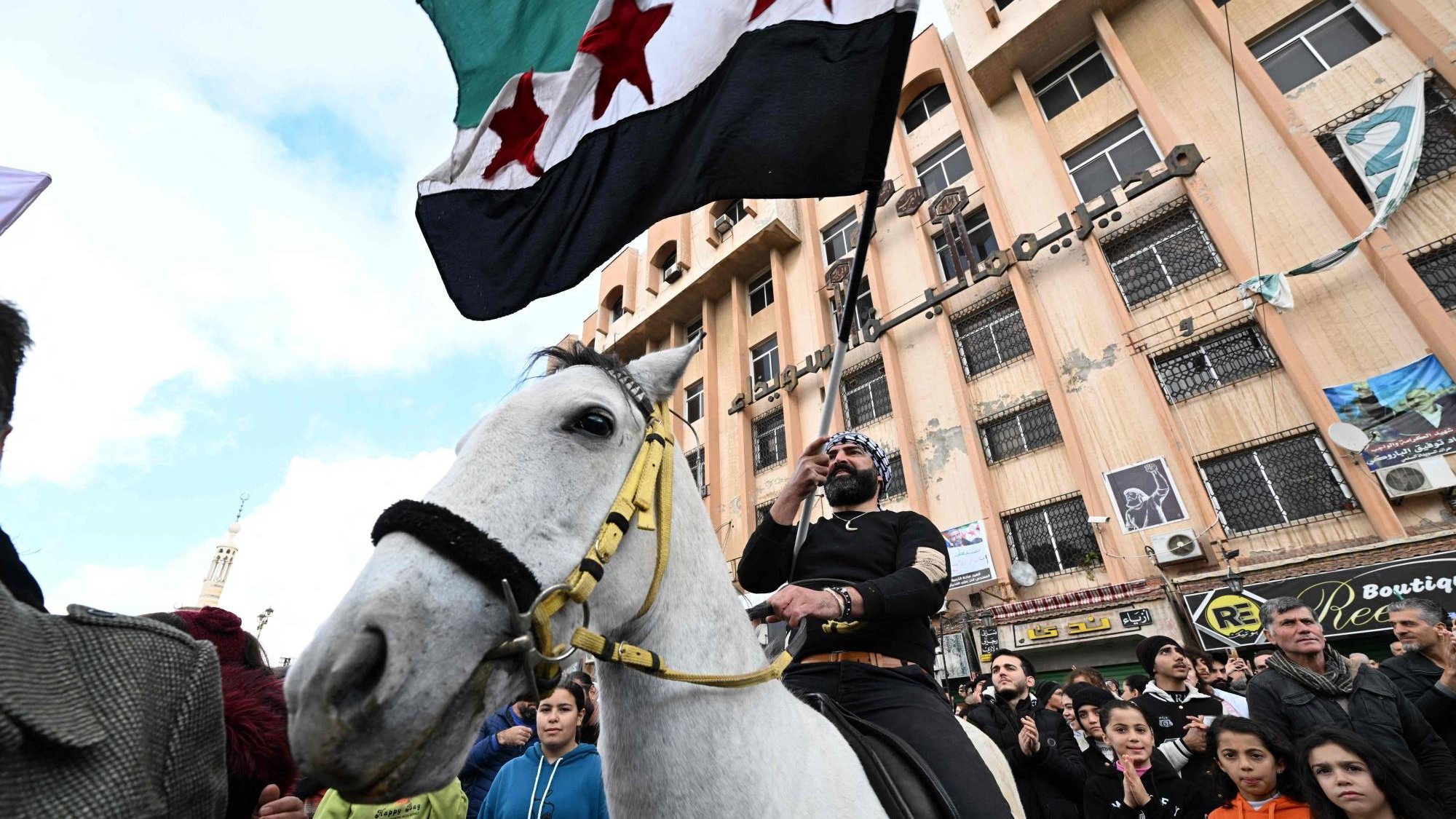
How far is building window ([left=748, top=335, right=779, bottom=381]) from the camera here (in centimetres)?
2189

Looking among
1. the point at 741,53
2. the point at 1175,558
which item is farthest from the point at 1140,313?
the point at 741,53

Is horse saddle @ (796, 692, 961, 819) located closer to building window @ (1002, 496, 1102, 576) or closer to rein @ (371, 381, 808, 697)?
rein @ (371, 381, 808, 697)

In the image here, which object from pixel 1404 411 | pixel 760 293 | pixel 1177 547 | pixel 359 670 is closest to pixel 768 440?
pixel 760 293

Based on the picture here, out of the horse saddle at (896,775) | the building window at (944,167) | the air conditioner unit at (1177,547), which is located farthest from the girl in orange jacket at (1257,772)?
the building window at (944,167)

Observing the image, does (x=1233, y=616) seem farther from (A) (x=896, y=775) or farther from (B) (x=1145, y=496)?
(A) (x=896, y=775)

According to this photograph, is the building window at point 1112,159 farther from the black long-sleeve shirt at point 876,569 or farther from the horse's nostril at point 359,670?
the horse's nostril at point 359,670

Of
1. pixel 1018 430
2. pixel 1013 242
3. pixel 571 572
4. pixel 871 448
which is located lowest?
pixel 571 572

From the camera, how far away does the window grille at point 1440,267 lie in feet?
33.8

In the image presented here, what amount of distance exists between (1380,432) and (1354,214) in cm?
405

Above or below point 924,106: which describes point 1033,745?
below

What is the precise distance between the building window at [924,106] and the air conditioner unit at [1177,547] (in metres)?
14.9

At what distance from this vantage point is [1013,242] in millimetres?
15828

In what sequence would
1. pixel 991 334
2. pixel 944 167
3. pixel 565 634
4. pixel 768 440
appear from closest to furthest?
pixel 565 634 < pixel 991 334 < pixel 944 167 < pixel 768 440

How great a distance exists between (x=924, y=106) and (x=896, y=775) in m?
22.9
